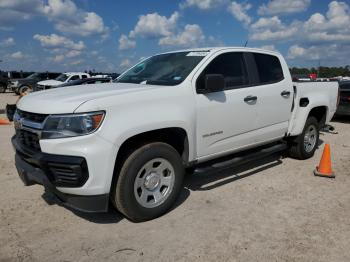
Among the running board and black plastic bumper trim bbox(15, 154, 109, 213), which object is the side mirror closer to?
the running board

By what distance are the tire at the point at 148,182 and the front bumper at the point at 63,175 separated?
0.81 ft

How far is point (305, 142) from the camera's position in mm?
6594

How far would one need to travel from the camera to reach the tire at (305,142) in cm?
634

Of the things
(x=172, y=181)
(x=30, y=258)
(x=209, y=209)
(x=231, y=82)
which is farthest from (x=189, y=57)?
(x=30, y=258)

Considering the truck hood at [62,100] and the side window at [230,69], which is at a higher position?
the side window at [230,69]

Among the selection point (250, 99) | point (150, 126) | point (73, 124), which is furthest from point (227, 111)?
point (73, 124)

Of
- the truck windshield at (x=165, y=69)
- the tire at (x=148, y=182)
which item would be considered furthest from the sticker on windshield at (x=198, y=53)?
the tire at (x=148, y=182)

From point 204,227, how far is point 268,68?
2.85m

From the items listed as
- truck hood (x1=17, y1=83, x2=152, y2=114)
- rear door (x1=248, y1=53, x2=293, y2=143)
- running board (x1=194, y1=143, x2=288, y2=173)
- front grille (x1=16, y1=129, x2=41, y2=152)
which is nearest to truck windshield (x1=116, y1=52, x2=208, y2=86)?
truck hood (x1=17, y1=83, x2=152, y2=114)

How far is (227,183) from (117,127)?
2386 mm

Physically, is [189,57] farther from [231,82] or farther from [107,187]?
[107,187]

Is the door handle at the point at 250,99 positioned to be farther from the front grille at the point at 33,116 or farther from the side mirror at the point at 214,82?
the front grille at the point at 33,116

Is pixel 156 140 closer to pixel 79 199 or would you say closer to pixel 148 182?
pixel 148 182

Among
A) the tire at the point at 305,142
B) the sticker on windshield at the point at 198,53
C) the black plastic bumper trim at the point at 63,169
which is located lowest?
the tire at the point at 305,142
